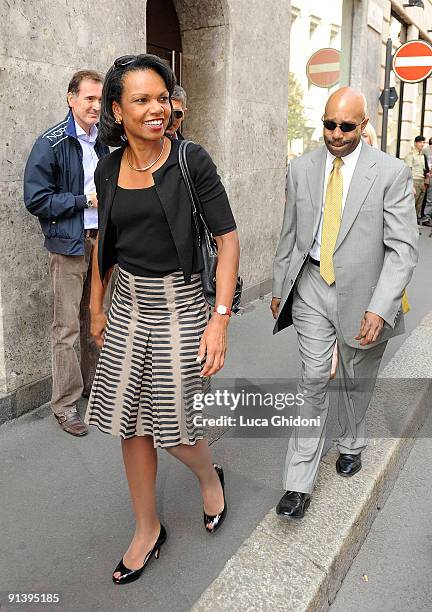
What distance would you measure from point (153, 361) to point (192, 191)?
0.67m

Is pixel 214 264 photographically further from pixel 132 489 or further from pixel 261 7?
pixel 261 7

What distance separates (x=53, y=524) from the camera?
3.16 metres

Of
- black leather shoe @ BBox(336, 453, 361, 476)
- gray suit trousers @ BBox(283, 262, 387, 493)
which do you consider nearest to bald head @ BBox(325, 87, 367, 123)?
gray suit trousers @ BBox(283, 262, 387, 493)

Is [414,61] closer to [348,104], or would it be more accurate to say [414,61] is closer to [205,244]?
[348,104]

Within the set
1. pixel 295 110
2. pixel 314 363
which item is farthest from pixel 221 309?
pixel 295 110

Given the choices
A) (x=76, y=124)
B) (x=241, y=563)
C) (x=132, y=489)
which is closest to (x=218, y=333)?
(x=132, y=489)

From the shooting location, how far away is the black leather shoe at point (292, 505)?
3121mm

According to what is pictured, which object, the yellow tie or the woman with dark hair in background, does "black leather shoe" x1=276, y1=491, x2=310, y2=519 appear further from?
the yellow tie

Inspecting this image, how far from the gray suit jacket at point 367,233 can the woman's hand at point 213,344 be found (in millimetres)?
827

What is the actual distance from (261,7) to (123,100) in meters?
5.34

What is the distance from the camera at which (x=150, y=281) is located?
2629 mm

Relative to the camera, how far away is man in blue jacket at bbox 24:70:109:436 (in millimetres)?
3896

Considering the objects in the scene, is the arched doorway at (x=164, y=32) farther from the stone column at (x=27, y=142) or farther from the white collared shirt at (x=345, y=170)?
the white collared shirt at (x=345, y=170)

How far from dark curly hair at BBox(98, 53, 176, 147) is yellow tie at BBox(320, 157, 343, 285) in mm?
976
